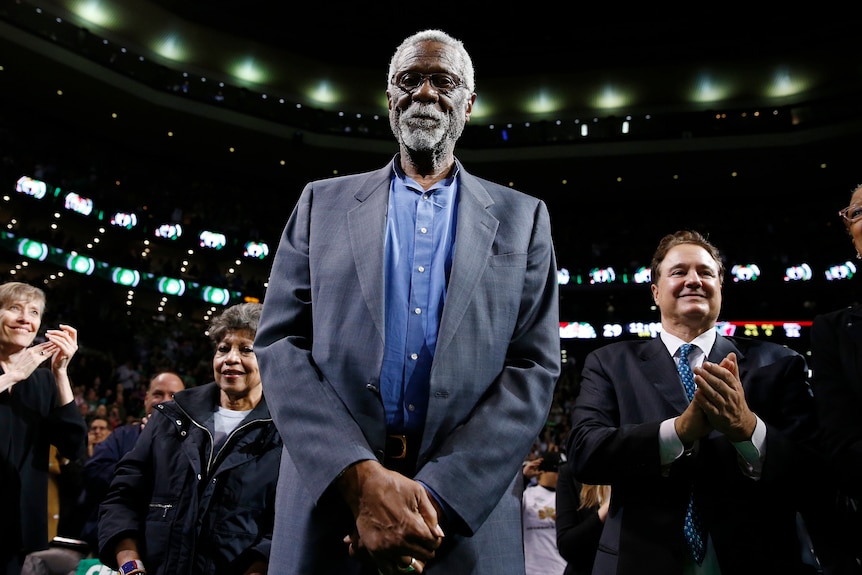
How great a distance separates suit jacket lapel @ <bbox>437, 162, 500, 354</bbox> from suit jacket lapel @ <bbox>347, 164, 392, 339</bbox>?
0.46 feet

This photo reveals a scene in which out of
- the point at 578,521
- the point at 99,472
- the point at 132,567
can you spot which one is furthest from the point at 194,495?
the point at 578,521

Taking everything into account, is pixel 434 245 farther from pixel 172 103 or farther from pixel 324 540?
pixel 172 103

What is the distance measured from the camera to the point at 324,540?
1.26 m

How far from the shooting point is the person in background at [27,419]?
8.39 feet

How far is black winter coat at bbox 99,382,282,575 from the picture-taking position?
2205 millimetres

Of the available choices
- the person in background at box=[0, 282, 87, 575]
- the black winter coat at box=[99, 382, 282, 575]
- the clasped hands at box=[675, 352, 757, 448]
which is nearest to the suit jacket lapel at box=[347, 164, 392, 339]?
the clasped hands at box=[675, 352, 757, 448]

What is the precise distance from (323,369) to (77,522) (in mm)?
3153

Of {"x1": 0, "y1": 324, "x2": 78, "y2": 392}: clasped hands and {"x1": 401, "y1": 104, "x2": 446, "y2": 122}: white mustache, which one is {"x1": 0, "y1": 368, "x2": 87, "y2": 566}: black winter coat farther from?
{"x1": 401, "y1": 104, "x2": 446, "y2": 122}: white mustache

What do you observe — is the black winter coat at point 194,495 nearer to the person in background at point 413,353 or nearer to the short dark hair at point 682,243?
the person in background at point 413,353

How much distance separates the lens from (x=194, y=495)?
227cm

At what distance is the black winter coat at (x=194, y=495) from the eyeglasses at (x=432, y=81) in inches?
54.4

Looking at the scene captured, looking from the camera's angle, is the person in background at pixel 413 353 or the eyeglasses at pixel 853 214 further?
the eyeglasses at pixel 853 214

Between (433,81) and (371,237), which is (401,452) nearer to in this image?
(371,237)

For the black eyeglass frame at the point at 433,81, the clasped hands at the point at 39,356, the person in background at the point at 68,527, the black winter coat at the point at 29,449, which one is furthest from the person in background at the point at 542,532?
the black eyeglass frame at the point at 433,81
